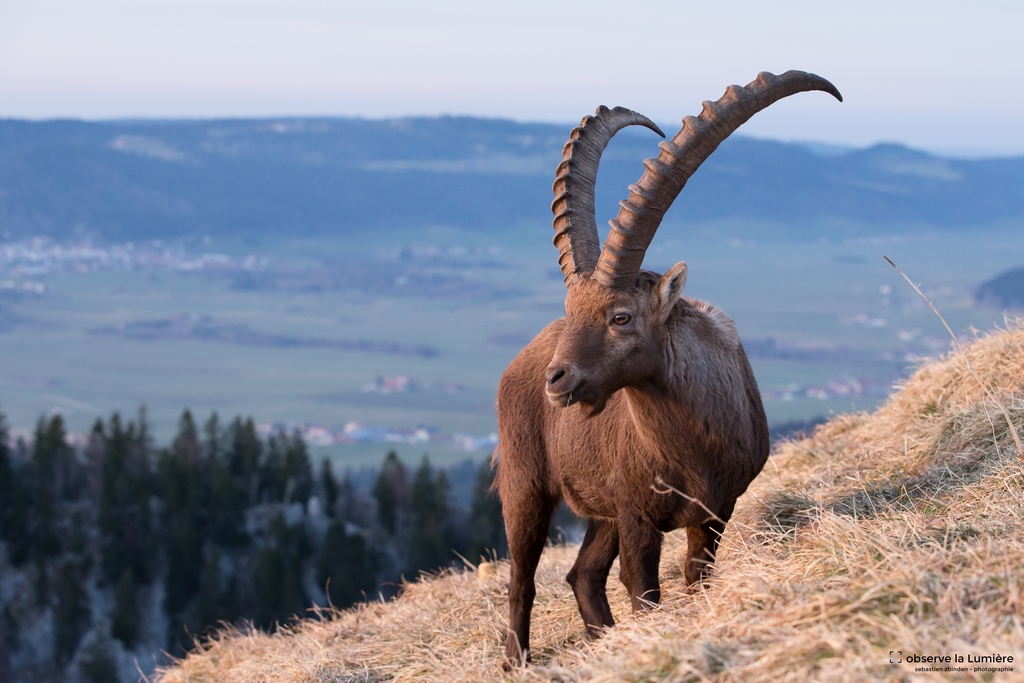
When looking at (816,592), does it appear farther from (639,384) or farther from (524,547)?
(524,547)

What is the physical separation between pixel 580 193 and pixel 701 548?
2.75 m

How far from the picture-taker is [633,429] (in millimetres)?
7137

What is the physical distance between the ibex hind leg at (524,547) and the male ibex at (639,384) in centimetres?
3

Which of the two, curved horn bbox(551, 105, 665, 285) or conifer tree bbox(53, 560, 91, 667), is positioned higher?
curved horn bbox(551, 105, 665, 285)

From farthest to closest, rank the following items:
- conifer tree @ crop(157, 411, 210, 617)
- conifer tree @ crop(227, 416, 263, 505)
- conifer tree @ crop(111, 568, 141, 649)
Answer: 1. conifer tree @ crop(227, 416, 263, 505)
2. conifer tree @ crop(157, 411, 210, 617)
3. conifer tree @ crop(111, 568, 141, 649)

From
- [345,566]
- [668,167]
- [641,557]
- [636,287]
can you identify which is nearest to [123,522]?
[345,566]

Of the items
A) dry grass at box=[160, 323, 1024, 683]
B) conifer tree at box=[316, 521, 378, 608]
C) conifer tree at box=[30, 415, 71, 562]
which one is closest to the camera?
dry grass at box=[160, 323, 1024, 683]

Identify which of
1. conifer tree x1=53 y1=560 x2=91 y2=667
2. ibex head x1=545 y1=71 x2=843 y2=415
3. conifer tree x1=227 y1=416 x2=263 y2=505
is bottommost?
conifer tree x1=53 y1=560 x2=91 y2=667

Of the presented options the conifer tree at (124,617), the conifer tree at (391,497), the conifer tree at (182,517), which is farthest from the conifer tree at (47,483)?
the conifer tree at (391,497)

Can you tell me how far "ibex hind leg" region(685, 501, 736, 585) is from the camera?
7207mm

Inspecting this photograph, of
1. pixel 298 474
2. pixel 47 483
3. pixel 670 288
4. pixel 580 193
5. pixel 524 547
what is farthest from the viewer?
pixel 298 474

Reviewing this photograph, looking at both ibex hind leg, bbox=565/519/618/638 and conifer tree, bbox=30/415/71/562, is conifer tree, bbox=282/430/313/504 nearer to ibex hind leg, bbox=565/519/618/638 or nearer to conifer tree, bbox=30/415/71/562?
conifer tree, bbox=30/415/71/562

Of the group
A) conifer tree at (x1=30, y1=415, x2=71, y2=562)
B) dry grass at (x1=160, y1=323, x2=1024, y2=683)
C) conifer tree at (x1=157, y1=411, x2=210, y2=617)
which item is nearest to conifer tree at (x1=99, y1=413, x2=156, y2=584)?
conifer tree at (x1=157, y1=411, x2=210, y2=617)

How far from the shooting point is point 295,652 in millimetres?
9086
